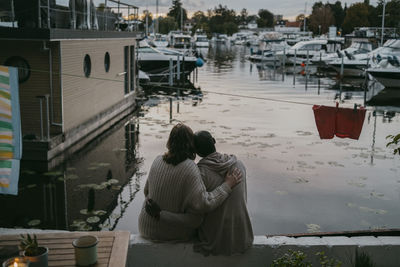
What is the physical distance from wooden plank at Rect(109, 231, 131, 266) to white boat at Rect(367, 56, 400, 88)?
2892 cm

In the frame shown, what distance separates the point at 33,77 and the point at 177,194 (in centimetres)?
893

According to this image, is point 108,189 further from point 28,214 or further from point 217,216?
point 217,216

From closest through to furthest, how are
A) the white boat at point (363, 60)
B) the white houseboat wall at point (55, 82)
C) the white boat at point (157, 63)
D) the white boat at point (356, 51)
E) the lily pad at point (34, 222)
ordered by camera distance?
the lily pad at point (34, 222)
the white houseboat wall at point (55, 82)
the white boat at point (157, 63)
the white boat at point (363, 60)
the white boat at point (356, 51)

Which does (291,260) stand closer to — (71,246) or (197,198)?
(197,198)

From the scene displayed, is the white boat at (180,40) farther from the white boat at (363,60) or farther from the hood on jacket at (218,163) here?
the hood on jacket at (218,163)

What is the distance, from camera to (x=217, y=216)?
15.2ft

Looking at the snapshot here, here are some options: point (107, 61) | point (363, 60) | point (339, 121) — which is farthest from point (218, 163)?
point (363, 60)

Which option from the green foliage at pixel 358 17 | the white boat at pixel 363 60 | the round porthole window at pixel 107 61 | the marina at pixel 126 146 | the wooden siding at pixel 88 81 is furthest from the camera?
the green foliage at pixel 358 17

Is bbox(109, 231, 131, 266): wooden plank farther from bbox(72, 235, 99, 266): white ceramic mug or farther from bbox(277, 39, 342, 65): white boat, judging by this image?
bbox(277, 39, 342, 65): white boat

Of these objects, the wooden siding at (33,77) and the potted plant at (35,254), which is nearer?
the potted plant at (35,254)

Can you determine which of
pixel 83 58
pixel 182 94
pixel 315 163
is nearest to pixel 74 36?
pixel 83 58

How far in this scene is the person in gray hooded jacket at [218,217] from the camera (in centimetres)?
463

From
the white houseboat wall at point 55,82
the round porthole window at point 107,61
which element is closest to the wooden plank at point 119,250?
the white houseboat wall at point 55,82

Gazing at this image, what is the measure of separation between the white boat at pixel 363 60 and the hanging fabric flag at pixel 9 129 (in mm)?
34927
